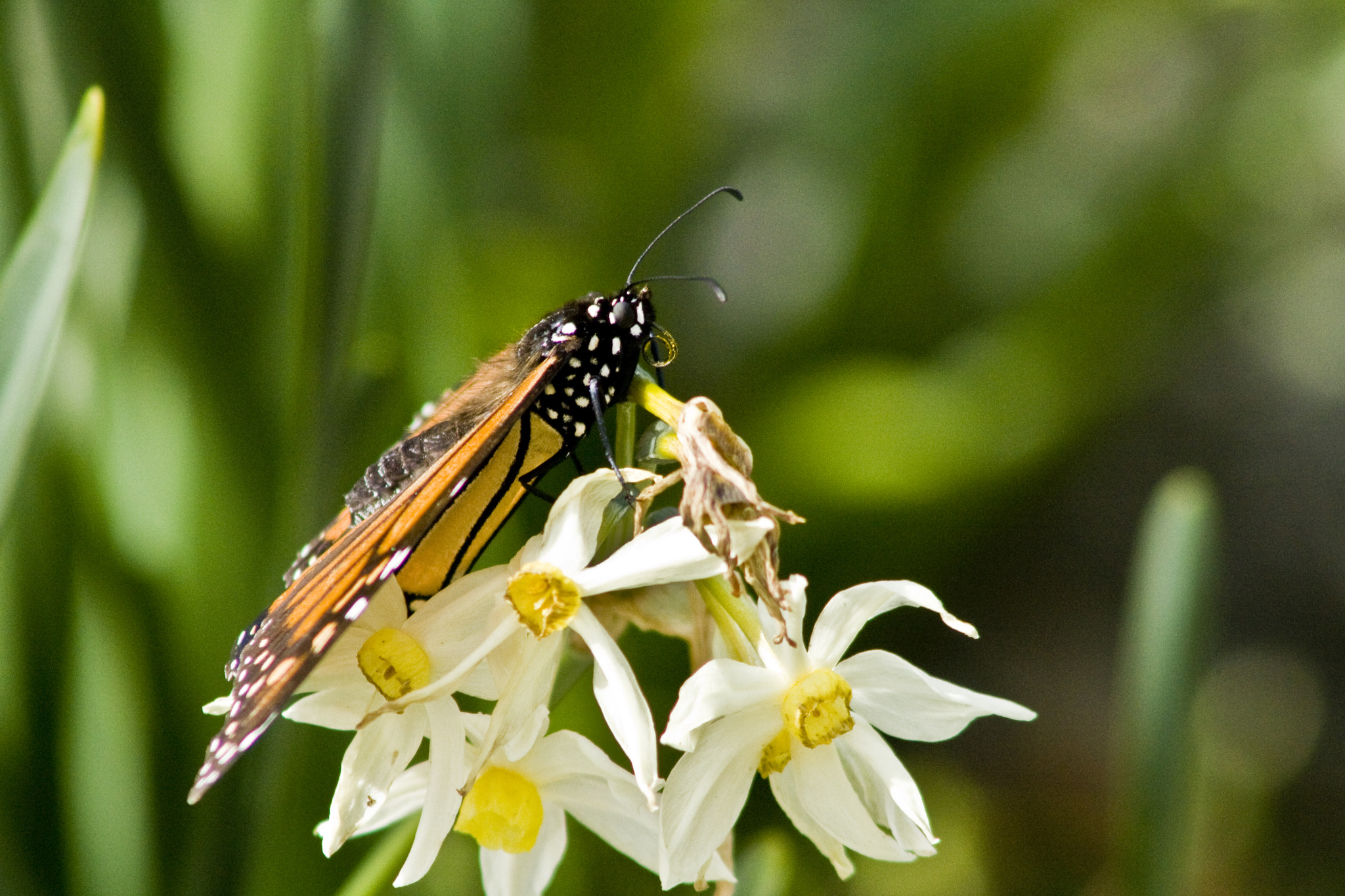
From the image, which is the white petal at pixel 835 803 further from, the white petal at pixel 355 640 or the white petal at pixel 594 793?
the white petal at pixel 355 640

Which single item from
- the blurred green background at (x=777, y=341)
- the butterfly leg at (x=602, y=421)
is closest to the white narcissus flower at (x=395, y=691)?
the butterfly leg at (x=602, y=421)

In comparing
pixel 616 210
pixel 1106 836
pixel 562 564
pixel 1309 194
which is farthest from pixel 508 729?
pixel 1309 194

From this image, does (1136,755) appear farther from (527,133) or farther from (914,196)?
(527,133)

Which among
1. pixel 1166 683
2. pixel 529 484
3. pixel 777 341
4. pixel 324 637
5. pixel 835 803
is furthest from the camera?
pixel 777 341

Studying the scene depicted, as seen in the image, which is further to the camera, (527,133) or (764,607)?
(527,133)

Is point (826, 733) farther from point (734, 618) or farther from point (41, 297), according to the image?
point (41, 297)

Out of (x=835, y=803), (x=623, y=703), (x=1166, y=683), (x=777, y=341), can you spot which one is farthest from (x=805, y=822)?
(x=777, y=341)
